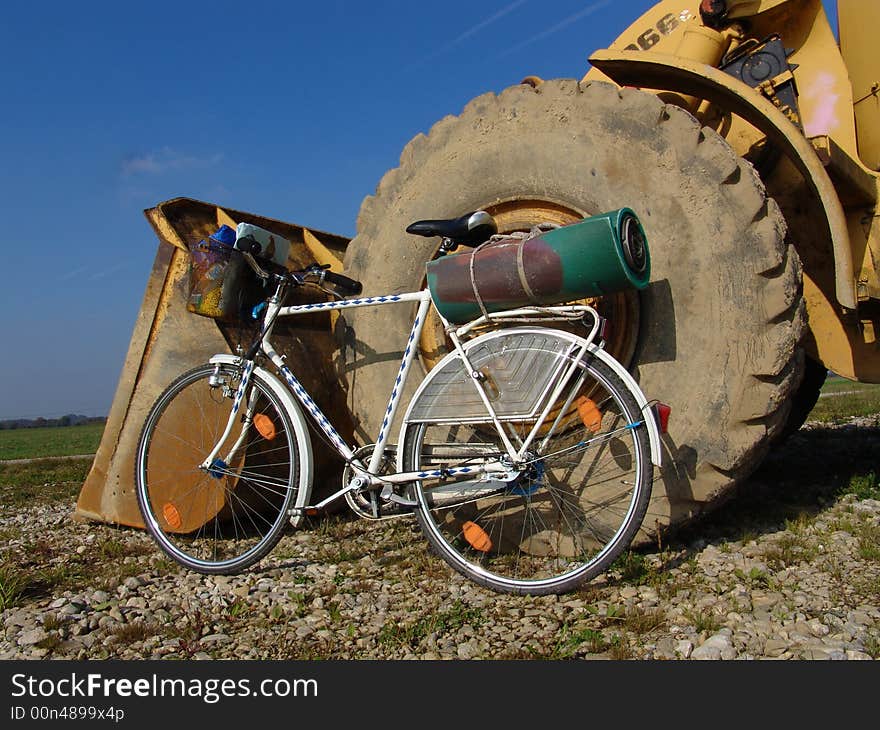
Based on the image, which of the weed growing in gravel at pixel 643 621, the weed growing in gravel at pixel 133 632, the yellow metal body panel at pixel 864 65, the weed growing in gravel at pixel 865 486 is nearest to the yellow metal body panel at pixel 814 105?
the yellow metal body panel at pixel 864 65

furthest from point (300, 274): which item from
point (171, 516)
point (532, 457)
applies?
point (532, 457)

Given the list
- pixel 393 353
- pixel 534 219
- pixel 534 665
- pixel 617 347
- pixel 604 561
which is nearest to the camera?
pixel 534 665

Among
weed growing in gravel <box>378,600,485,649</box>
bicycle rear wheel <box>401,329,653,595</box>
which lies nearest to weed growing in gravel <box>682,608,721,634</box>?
bicycle rear wheel <box>401,329,653,595</box>

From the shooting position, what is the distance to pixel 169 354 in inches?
171

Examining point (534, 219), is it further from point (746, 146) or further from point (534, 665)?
point (534, 665)

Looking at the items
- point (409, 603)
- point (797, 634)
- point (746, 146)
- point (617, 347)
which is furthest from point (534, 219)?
point (797, 634)

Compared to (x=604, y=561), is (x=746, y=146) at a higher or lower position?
higher

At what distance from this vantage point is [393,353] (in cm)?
400

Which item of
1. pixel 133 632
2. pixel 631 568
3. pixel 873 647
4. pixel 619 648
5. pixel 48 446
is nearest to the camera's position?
pixel 873 647

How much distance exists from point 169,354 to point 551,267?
249cm

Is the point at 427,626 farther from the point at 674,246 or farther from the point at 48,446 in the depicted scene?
the point at 48,446

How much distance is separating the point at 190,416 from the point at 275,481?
0.66 m

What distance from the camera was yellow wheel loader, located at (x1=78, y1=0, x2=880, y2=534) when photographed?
321 cm

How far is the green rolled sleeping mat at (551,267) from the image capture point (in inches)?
114
